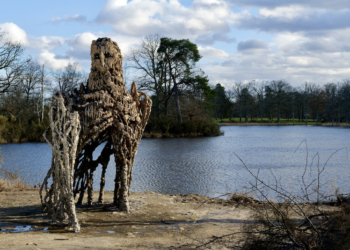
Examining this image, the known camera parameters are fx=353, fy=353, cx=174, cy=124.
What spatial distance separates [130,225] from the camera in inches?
255

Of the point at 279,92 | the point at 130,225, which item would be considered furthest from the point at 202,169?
the point at 279,92

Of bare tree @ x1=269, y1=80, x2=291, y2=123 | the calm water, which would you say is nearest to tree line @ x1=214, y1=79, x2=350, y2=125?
bare tree @ x1=269, y1=80, x2=291, y2=123

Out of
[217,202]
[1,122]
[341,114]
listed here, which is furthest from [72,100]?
[341,114]

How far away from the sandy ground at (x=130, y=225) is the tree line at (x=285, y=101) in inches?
2307

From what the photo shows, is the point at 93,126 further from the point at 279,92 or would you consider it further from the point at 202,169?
the point at 279,92

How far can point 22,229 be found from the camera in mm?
5961

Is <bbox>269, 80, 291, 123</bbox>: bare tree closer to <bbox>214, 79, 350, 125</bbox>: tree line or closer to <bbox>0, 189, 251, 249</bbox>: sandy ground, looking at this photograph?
<bbox>214, 79, 350, 125</bbox>: tree line

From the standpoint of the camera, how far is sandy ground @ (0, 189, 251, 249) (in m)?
5.26

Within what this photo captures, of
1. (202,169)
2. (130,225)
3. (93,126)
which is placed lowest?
(202,169)

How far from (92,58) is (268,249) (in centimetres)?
480

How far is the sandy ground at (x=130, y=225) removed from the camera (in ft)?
17.3

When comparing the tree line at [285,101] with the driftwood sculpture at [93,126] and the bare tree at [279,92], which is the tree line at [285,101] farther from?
the driftwood sculpture at [93,126]

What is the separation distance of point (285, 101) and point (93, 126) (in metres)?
68.4

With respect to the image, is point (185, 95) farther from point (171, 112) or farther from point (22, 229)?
point (22, 229)
